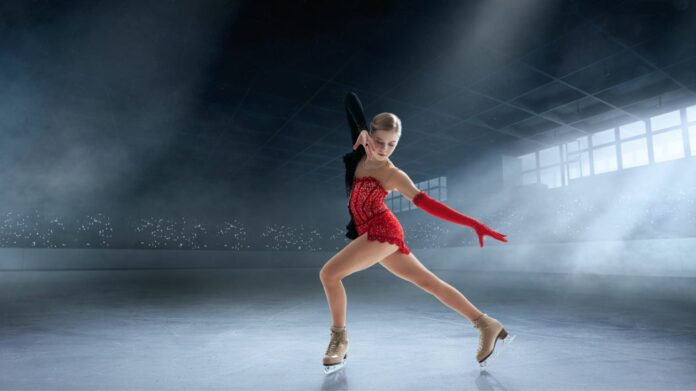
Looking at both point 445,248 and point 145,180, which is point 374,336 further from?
point 145,180

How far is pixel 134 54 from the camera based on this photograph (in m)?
6.05

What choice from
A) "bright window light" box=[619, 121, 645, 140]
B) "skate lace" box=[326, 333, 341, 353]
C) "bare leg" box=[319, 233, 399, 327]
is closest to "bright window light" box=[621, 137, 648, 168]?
"bright window light" box=[619, 121, 645, 140]

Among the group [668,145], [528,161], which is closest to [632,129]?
[668,145]

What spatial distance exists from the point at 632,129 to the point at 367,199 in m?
10.2

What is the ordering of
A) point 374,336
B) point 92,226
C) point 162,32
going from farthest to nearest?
point 92,226, point 162,32, point 374,336

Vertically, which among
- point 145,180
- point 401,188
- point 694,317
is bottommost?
point 694,317

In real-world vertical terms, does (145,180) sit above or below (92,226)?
above

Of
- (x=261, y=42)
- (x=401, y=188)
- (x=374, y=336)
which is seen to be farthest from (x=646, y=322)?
(x=261, y=42)

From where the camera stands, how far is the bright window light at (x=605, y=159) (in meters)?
9.77

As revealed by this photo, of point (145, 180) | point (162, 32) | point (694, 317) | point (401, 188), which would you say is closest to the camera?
point (401, 188)

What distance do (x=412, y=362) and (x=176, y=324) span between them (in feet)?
6.31

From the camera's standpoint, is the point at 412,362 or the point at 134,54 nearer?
the point at 412,362

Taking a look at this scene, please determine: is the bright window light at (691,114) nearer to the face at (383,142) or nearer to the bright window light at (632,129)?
the bright window light at (632,129)

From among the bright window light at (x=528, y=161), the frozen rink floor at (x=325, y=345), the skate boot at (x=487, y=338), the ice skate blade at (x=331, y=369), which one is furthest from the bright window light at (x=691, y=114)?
the ice skate blade at (x=331, y=369)
